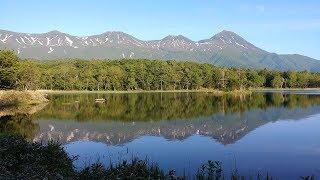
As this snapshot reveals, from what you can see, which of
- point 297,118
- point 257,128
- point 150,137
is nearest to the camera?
point 150,137

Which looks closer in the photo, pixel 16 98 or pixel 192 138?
pixel 192 138

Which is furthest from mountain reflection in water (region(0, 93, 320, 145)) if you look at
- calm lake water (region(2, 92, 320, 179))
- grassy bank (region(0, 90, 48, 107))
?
grassy bank (region(0, 90, 48, 107))

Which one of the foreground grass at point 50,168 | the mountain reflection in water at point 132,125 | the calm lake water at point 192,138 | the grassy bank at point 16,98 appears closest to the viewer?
the foreground grass at point 50,168

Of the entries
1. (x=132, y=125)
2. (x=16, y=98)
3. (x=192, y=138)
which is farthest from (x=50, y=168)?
(x=16, y=98)

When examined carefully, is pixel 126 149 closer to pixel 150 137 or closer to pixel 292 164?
pixel 150 137

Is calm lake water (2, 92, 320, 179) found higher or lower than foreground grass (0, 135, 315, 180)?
lower

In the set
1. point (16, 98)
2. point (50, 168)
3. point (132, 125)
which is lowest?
point (132, 125)

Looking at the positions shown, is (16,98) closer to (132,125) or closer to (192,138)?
(132,125)

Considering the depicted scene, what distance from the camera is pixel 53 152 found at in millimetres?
24172

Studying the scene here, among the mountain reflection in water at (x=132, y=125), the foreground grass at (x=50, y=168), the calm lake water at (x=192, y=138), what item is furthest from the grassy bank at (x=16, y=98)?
the foreground grass at (x=50, y=168)

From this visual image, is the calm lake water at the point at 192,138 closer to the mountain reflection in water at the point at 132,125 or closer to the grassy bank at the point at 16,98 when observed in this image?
the mountain reflection in water at the point at 132,125

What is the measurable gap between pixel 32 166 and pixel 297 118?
2162 inches

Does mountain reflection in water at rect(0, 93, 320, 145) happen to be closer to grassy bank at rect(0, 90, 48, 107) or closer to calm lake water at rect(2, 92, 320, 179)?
calm lake water at rect(2, 92, 320, 179)

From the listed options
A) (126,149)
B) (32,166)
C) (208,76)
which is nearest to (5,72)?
(126,149)
